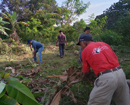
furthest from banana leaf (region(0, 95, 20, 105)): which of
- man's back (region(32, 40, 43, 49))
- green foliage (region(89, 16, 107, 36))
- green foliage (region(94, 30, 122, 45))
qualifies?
green foliage (region(89, 16, 107, 36))

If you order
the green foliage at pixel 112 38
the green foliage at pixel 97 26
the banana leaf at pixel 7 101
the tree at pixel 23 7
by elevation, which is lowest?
the banana leaf at pixel 7 101

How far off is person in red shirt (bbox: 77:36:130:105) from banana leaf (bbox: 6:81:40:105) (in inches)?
34.3

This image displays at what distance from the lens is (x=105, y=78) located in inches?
66.9

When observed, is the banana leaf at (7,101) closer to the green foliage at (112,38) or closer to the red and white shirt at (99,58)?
the red and white shirt at (99,58)

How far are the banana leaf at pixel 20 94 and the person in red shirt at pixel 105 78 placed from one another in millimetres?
872

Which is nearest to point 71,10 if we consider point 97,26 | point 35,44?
point 97,26

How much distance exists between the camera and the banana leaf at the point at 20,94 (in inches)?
63.4

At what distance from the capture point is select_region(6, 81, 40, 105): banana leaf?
161cm

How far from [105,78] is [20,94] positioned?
1217mm

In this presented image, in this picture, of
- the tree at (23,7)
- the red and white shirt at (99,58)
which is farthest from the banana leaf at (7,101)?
the tree at (23,7)

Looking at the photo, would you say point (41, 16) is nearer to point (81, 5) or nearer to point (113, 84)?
point (81, 5)

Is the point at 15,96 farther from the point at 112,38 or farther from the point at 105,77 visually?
the point at 112,38

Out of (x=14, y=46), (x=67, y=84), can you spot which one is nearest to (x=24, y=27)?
(x=14, y=46)

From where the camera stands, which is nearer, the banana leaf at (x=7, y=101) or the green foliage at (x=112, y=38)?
the banana leaf at (x=7, y=101)
